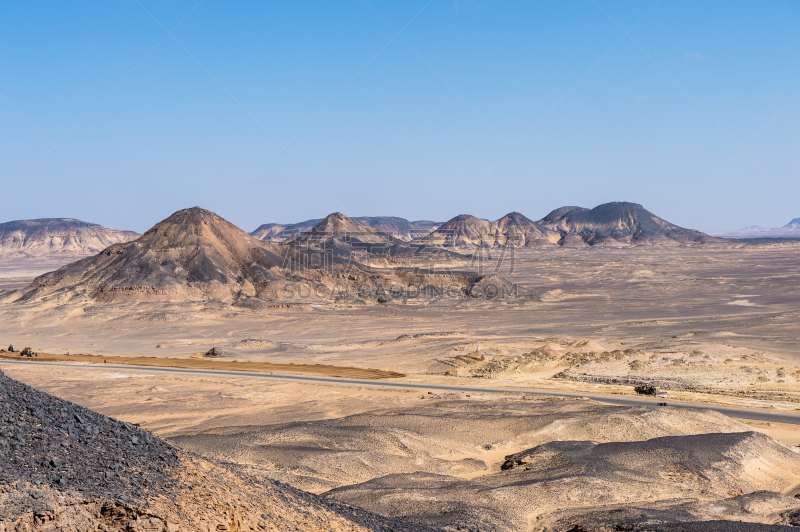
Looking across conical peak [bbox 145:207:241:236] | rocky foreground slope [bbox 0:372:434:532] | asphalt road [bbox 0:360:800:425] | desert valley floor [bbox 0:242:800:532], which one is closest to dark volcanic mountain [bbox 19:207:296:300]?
conical peak [bbox 145:207:241:236]

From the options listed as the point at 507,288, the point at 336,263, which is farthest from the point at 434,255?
the point at 507,288

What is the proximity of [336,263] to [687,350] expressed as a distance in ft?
223

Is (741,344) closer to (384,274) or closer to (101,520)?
(101,520)

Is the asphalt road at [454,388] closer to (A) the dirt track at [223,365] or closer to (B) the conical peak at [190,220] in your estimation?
(A) the dirt track at [223,365]

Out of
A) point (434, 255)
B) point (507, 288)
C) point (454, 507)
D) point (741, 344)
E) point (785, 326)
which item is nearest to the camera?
point (454, 507)

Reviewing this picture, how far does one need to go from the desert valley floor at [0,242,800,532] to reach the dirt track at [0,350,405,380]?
2.64 m

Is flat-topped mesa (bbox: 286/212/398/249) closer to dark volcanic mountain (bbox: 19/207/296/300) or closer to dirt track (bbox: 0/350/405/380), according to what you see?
dark volcanic mountain (bbox: 19/207/296/300)

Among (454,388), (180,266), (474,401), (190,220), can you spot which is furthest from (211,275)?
(474,401)

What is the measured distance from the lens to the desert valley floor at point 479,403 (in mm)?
18734

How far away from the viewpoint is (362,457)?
22.1 metres

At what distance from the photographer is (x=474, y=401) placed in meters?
33.4

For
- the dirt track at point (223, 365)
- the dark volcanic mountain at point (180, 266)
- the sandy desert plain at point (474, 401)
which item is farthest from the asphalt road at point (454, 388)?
the dark volcanic mountain at point (180, 266)

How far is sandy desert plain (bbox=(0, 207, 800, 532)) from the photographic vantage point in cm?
1834

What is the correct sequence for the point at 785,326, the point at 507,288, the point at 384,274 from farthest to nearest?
the point at 384,274 → the point at 507,288 → the point at 785,326
